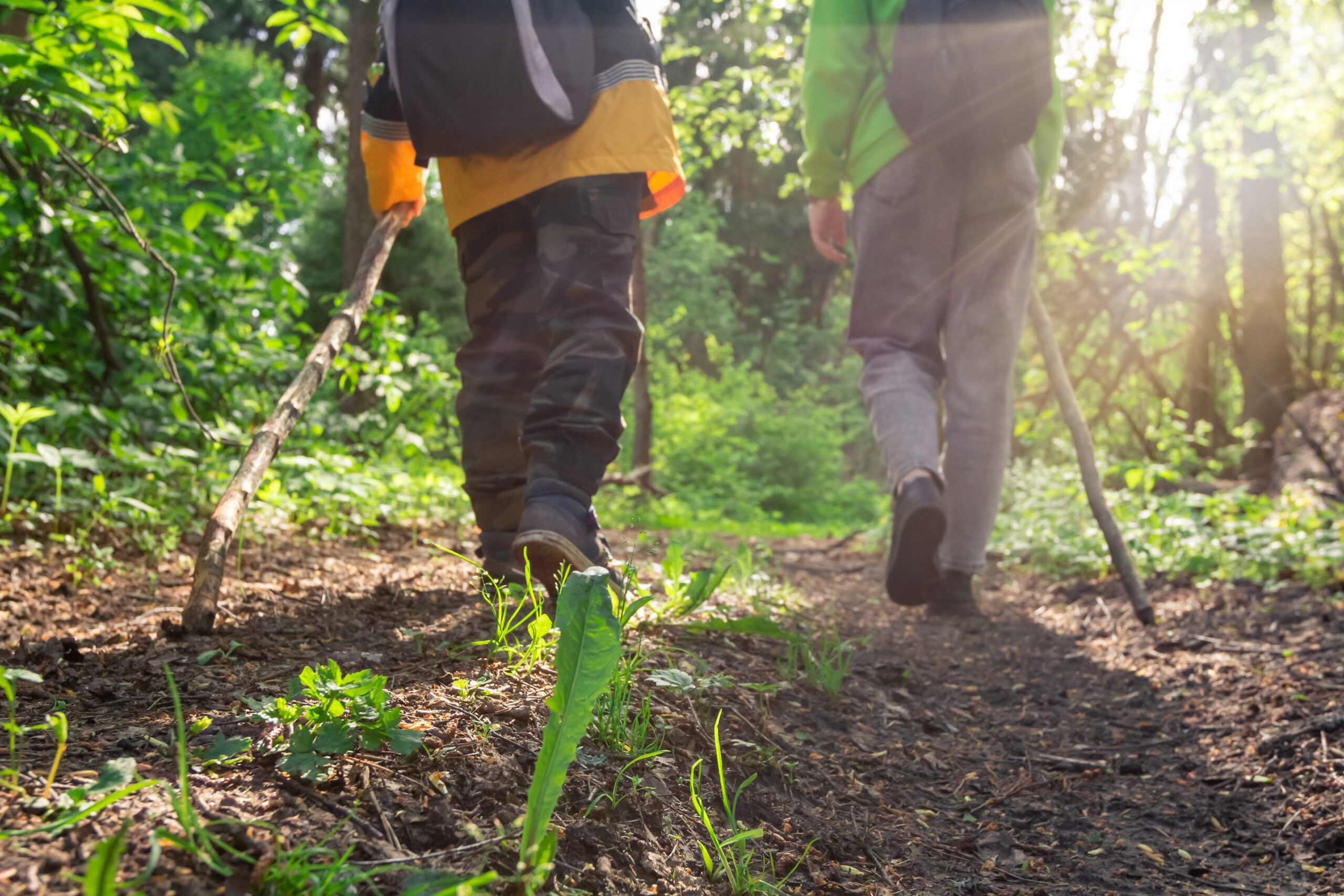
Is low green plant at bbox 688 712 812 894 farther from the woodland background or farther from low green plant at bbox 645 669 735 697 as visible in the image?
the woodland background

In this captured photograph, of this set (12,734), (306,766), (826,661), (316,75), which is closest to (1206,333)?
(826,661)

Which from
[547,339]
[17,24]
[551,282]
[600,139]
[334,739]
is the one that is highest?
[17,24]

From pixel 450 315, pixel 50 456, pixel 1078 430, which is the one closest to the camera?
pixel 50 456

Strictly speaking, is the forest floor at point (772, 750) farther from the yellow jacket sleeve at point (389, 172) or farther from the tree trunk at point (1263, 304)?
the tree trunk at point (1263, 304)

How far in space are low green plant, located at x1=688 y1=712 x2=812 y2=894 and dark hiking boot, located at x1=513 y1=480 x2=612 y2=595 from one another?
581 millimetres

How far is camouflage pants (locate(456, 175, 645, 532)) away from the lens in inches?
72.3

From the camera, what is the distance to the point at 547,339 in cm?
218

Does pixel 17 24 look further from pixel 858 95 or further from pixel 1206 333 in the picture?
pixel 1206 333

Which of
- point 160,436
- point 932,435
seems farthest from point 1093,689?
point 160,436

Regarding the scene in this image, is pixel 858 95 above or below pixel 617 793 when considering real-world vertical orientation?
above

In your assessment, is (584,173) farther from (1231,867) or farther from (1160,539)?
(1160,539)

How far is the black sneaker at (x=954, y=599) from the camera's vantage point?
292 centimetres

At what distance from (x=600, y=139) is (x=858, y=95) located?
52.7 inches

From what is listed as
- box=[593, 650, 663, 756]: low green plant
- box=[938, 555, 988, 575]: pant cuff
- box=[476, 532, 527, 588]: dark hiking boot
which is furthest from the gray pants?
box=[593, 650, 663, 756]: low green plant
